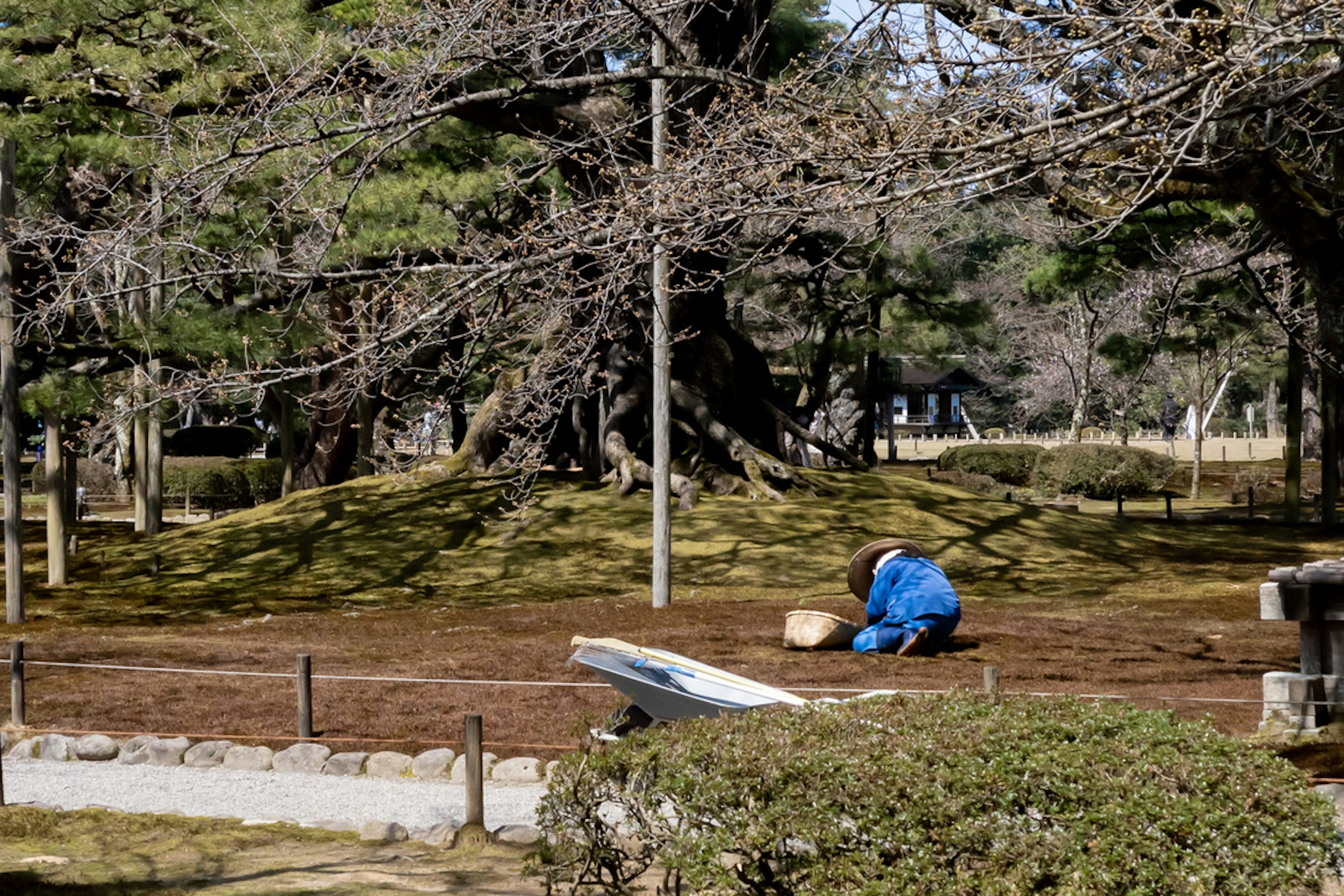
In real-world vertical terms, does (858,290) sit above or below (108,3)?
below

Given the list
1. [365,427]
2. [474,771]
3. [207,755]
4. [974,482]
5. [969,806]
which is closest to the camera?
[969,806]

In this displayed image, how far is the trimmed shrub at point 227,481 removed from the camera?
3738 cm

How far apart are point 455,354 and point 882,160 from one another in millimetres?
24121

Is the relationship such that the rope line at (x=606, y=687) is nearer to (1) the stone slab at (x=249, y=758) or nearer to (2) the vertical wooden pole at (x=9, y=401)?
(1) the stone slab at (x=249, y=758)

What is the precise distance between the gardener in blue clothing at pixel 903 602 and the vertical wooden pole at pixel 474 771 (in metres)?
5.71

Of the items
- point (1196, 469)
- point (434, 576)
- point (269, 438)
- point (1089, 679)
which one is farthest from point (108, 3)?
point (269, 438)

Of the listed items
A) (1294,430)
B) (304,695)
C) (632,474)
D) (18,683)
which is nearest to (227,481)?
(632,474)

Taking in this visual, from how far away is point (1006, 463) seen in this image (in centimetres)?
3625

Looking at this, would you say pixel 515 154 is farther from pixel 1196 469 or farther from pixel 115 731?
pixel 1196 469

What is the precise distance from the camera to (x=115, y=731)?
980 cm

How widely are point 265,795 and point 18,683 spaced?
116 inches

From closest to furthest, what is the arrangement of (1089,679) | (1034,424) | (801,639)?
(1089,679) < (801,639) < (1034,424)

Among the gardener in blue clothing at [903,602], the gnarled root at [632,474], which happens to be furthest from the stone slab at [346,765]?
the gnarled root at [632,474]

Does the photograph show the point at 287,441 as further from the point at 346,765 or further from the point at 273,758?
the point at 346,765
